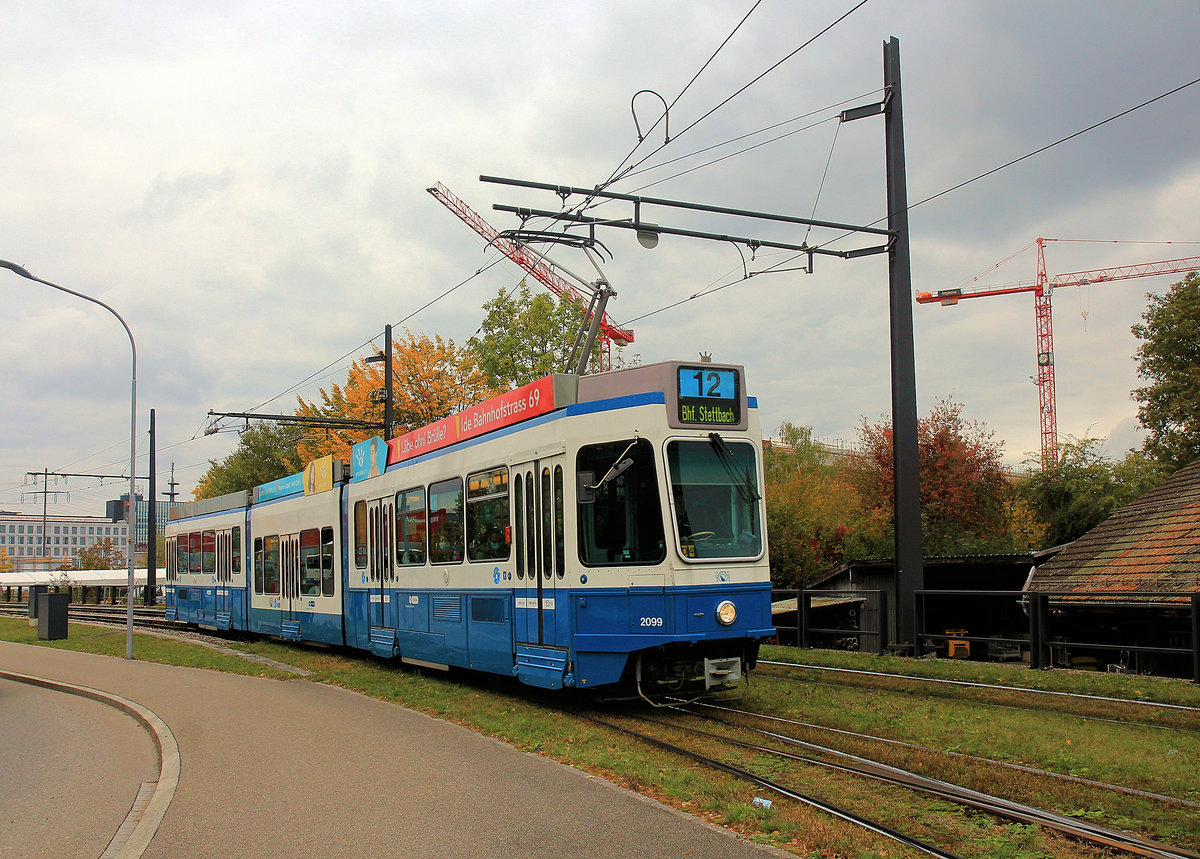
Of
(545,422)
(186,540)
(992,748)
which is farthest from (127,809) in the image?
(186,540)

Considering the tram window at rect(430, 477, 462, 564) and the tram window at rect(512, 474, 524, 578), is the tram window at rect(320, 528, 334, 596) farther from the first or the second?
the tram window at rect(512, 474, 524, 578)

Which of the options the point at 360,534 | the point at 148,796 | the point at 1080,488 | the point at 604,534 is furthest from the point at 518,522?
the point at 1080,488

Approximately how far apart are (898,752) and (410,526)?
875 centimetres

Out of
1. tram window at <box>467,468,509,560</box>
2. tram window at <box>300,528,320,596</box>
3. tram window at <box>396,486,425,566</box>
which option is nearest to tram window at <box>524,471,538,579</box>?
tram window at <box>467,468,509,560</box>

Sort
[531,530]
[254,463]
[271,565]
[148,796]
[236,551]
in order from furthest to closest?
[254,463]
[236,551]
[271,565]
[531,530]
[148,796]

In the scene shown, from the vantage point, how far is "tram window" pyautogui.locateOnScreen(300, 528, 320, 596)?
64.8 ft

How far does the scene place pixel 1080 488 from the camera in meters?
42.8

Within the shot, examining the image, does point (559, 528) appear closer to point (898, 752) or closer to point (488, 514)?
point (488, 514)

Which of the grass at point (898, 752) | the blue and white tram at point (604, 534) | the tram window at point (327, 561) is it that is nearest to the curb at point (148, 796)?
the grass at point (898, 752)

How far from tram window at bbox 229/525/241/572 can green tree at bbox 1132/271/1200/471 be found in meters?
34.7

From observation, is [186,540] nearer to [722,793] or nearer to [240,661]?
[240,661]

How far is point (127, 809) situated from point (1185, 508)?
1946 centimetres

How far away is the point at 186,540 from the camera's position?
29.9 metres

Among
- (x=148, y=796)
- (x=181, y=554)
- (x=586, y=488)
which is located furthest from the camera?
(x=181, y=554)
